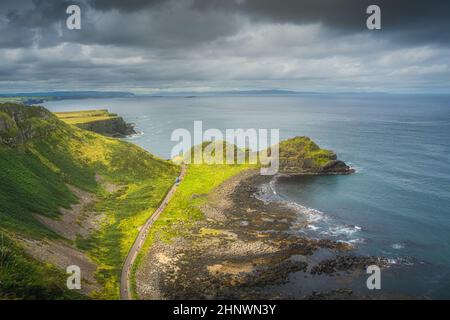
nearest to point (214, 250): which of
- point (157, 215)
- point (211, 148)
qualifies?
point (157, 215)

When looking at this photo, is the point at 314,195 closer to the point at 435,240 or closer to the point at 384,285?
the point at 435,240

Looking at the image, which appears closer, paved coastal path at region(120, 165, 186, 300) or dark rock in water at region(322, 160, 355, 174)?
paved coastal path at region(120, 165, 186, 300)

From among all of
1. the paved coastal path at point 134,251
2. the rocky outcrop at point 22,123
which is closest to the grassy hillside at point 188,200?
the paved coastal path at point 134,251

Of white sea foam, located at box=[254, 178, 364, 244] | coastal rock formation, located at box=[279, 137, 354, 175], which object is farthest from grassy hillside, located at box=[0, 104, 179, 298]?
coastal rock formation, located at box=[279, 137, 354, 175]

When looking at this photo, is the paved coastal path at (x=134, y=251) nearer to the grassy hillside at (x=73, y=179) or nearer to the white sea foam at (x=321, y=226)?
the grassy hillside at (x=73, y=179)

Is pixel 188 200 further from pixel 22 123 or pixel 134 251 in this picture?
pixel 22 123

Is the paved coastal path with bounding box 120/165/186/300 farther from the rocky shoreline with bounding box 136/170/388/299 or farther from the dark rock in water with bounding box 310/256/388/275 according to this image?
the dark rock in water with bounding box 310/256/388/275

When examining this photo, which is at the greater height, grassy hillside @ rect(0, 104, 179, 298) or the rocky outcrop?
the rocky outcrop
